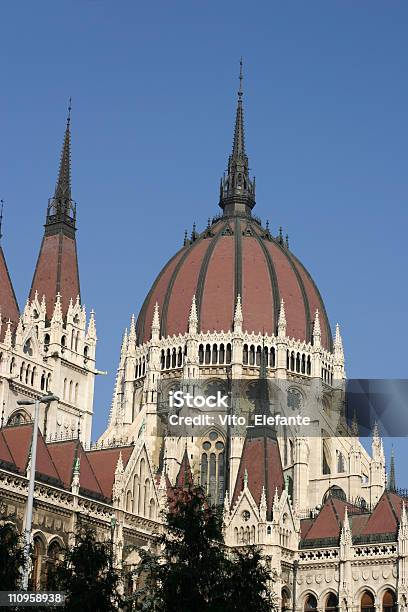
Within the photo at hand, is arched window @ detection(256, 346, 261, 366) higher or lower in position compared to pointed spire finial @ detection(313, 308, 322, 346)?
lower

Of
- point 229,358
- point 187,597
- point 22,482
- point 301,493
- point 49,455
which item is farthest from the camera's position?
point 229,358

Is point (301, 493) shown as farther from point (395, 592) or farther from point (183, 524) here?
point (183, 524)

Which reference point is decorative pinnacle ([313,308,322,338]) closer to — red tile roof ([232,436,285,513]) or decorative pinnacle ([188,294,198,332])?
decorative pinnacle ([188,294,198,332])

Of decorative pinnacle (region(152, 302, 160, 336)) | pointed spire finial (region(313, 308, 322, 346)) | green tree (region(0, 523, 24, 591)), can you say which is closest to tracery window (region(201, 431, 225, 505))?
decorative pinnacle (region(152, 302, 160, 336))

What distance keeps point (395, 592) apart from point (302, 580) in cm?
609

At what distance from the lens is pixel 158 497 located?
69.4 m

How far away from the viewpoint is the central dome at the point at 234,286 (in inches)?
3706

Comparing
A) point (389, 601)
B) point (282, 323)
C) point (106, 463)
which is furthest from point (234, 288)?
point (389, 601)

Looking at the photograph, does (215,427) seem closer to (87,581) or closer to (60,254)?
(60,254)

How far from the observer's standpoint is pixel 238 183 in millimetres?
105375

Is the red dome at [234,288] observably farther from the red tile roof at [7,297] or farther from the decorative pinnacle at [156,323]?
the red tile roof at [7,297]

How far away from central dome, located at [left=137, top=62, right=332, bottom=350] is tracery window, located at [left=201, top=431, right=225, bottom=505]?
868 centimetres

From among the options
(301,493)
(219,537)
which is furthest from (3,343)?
(219,537)

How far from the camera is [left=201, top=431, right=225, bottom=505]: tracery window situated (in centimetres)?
8856
